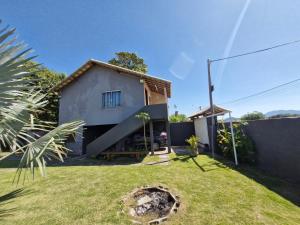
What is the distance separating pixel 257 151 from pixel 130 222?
706 centimetres

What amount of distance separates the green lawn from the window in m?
6.34

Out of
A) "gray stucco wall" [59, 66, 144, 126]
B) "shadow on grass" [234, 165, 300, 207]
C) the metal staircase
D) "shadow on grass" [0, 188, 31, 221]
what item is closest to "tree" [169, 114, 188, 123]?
"gray stucco wall" [59, 66, 144, 126]

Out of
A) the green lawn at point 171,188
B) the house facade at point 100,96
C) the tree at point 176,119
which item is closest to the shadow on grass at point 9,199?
the green lawn at point 171,188

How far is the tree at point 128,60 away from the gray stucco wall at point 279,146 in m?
20.9

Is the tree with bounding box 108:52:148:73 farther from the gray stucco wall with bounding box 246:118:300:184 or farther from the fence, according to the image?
the gray stucco wall with bounding box 246:118:300:184

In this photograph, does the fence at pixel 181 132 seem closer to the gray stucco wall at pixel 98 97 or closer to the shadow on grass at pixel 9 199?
the gray stucco wall at pixel 98 97

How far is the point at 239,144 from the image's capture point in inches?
338

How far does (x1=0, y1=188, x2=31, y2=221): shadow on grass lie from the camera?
454 cm

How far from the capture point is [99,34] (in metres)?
11.4

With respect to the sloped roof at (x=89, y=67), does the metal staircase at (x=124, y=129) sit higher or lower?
lower

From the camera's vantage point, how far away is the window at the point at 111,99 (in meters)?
13.2

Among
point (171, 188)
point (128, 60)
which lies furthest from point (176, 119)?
point (171, 188)

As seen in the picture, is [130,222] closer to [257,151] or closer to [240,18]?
→ [257,151]

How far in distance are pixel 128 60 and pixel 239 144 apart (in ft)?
70.6
